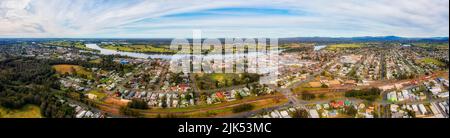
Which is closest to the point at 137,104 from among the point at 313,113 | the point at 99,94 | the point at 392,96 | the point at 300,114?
the point at 99,94

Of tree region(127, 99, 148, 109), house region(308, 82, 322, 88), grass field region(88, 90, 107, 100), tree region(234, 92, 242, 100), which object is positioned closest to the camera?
tree region(127, 99, 148, 109)

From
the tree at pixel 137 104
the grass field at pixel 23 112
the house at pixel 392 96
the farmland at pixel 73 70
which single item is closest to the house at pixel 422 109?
the house at pixel 392 96

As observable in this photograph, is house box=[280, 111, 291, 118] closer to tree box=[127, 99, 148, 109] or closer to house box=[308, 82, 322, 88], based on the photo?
house box=[308, 82, 322, 88]

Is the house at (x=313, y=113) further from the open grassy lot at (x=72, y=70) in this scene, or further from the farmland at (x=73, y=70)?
the farmland at (x=73, y=70)

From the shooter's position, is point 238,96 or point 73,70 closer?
point 238,96

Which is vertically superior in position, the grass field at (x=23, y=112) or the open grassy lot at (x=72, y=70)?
the open grassy lot at (x=72, y=70)

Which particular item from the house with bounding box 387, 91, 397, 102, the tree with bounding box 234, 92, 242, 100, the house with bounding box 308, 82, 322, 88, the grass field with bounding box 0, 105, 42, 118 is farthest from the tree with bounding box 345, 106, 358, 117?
the grass field with bounding box 0, 105, 42, 118

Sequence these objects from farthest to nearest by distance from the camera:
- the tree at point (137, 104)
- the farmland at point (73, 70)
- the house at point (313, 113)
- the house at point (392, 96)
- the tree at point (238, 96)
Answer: the farmland at point (73, 70)
the tree at point (238, 96)
the house at point (392, 96)
the tree at point (137, 104)
the house at point (313, 113)

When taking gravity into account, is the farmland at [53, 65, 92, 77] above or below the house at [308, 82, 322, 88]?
above

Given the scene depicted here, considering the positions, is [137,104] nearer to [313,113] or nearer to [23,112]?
[23,112]
